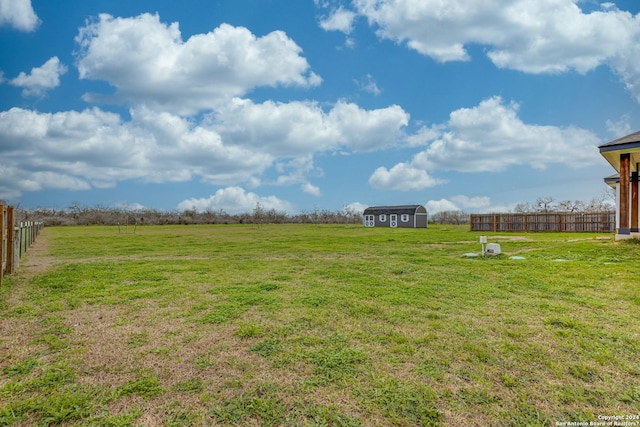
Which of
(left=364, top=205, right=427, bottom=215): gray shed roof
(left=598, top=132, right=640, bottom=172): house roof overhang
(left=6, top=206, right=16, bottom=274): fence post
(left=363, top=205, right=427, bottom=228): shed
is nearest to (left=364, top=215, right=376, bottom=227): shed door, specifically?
(left=363, top=205, right=427, bottom=228): shed

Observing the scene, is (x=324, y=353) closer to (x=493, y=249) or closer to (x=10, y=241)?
(x=493, y=249)

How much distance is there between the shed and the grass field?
33.7 metres

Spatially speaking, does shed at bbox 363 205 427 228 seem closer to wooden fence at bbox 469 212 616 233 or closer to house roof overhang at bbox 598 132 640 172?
wooden fence at bbox 469 212 616 233

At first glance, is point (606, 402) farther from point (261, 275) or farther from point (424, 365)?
point (261, 275)

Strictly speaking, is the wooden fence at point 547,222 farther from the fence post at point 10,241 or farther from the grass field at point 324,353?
the fence post at point 10,241

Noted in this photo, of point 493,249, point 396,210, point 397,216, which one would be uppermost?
point 396,210

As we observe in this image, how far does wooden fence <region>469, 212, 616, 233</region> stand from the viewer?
24.2 m

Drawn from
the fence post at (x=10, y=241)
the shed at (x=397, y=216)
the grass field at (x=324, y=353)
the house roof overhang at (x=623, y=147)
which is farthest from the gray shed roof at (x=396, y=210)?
the fence post at (x=10, y=241)

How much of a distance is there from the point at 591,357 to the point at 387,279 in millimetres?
3646

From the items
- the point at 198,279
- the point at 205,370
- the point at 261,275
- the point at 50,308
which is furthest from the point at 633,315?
the point at 50,308

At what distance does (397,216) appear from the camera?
4162 centimetres

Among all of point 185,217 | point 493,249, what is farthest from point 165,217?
point 493,249

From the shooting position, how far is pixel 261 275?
7328 mm

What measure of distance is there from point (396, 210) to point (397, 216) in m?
0.80
